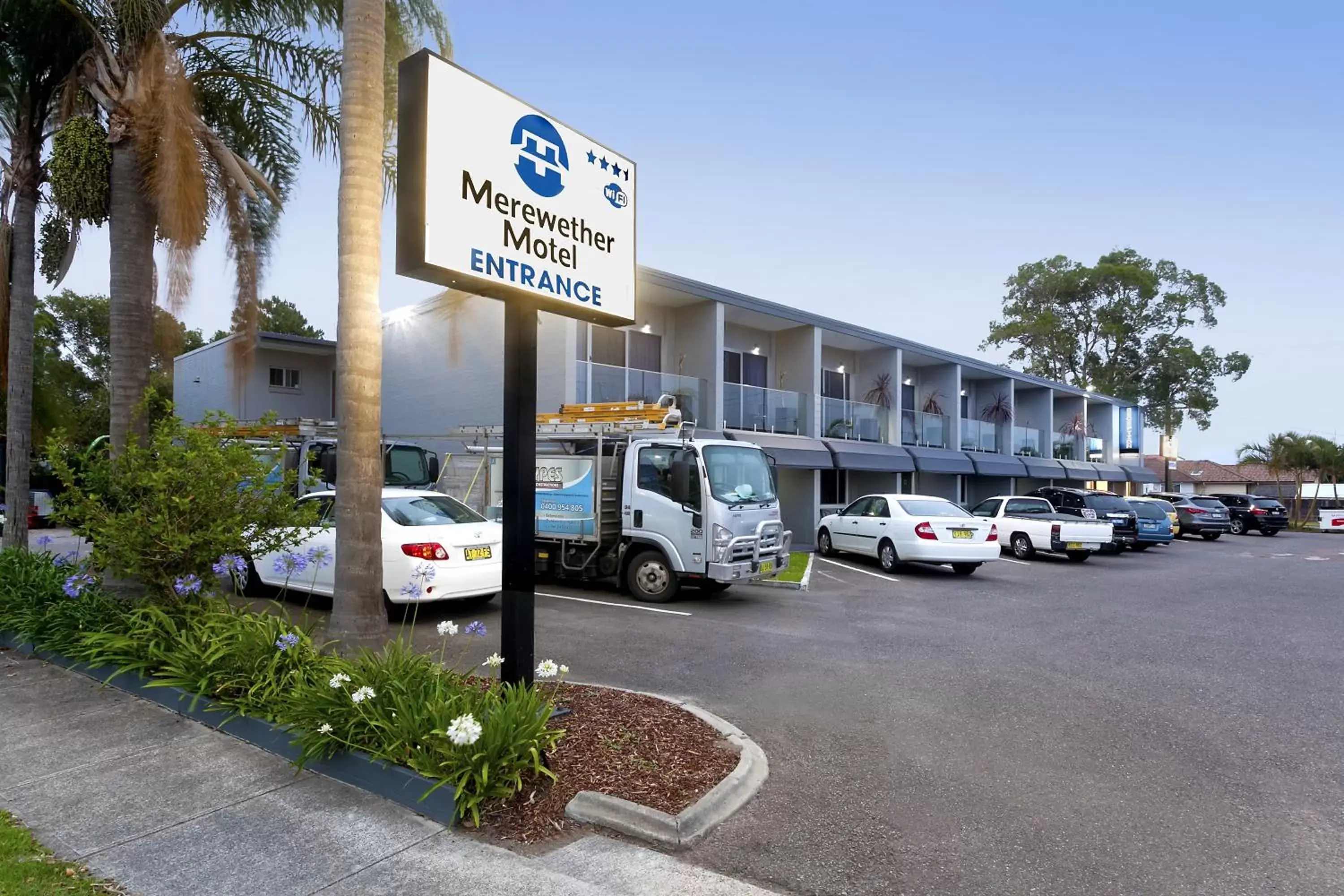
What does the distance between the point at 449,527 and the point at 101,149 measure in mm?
5547

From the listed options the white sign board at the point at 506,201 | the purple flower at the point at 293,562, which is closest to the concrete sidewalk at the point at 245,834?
the purple flower at the point at 293,562

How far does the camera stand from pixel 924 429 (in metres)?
26.8

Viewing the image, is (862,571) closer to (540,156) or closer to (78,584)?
(540,156)

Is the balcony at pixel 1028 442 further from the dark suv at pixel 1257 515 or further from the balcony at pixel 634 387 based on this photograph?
the balcony at pixel 634 387

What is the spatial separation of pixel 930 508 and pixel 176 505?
12911 mm

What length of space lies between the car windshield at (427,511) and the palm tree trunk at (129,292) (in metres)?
2.61

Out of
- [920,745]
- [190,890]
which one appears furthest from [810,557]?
[190,890]

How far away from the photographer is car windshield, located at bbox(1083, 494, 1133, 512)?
21.9 metres

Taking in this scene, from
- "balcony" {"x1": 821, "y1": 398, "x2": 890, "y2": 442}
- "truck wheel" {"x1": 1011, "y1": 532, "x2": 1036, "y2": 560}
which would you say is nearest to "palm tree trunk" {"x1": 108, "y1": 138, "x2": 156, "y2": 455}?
"balcony" {"x1": 821, "y1": 398, "x2": 890, "y2": 442}

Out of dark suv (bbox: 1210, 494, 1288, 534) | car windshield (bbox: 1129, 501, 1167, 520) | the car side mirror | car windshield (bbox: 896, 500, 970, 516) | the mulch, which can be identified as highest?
the car side mirror

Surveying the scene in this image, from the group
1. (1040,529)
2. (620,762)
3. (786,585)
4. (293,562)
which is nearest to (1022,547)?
(1040,529)

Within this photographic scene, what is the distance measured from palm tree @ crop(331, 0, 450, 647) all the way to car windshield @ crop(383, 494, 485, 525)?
3.35m

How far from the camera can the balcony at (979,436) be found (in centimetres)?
2919

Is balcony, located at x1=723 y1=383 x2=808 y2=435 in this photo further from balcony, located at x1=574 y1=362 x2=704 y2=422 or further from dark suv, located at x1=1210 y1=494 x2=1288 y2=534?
dark suv, located at x1=1210 y1=494 x2=1288 y2=534
